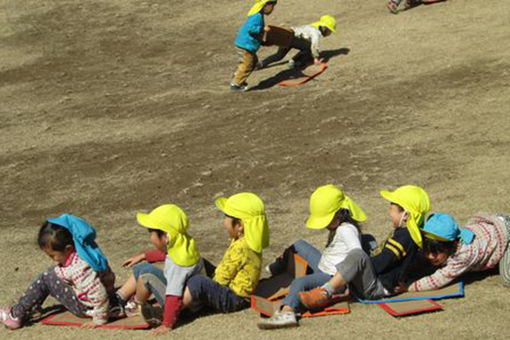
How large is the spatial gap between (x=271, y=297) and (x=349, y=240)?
781 mm

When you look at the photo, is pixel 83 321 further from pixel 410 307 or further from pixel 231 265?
pixel 410 307

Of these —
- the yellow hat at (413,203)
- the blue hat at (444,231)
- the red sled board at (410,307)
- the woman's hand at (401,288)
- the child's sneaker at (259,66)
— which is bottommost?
the child's sneaker at (259,66)

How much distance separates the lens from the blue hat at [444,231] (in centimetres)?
612

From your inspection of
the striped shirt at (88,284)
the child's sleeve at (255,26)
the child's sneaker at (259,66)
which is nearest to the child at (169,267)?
the striped shirt at (88,284)

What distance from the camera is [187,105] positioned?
41.1 ft

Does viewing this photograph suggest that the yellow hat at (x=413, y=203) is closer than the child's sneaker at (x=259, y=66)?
Yes

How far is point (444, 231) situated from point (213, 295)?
1793 mm

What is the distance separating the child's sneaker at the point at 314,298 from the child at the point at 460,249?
0.76m

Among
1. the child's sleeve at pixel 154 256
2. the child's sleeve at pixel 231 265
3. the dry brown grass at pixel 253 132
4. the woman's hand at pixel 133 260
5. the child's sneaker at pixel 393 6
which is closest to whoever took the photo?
the child's sleeve at pixel 231 265

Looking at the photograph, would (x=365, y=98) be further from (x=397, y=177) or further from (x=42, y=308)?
(x=42, y=308)

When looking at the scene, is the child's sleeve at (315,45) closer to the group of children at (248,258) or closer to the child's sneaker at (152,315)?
the group of children at (248,258)

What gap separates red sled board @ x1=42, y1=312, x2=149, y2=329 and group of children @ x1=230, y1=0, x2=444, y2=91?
691 cm

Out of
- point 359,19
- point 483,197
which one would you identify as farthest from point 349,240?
point 359,19

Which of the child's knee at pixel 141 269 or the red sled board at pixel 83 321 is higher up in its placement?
the child's knee at pixel 141 269
